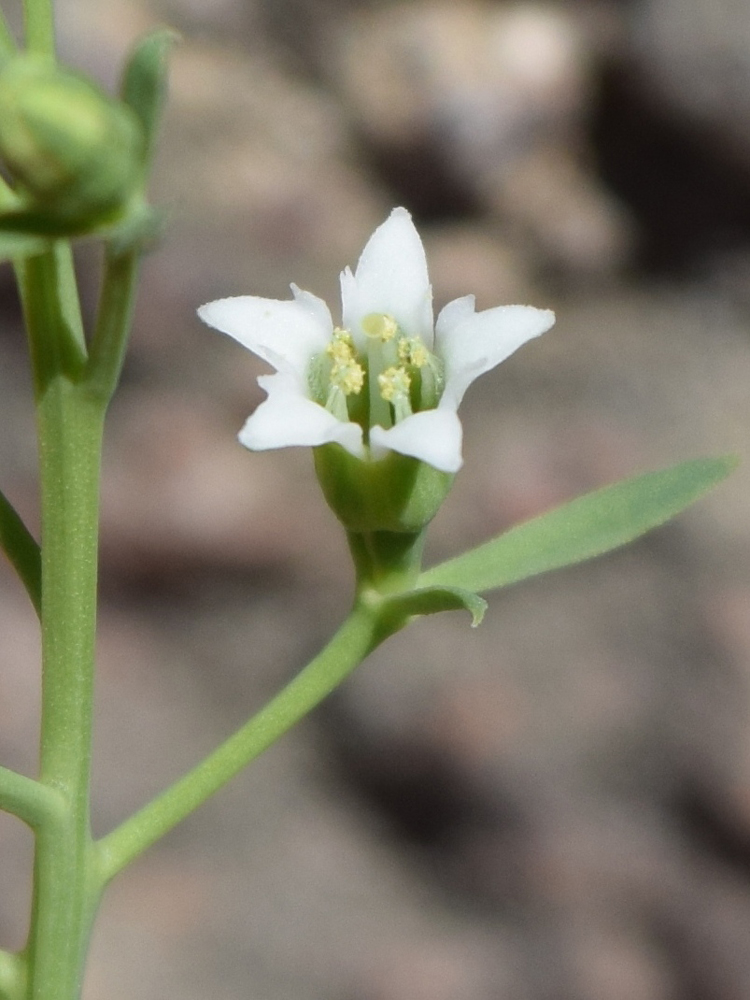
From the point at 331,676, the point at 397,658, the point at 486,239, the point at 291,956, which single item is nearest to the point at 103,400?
the point at 331,676

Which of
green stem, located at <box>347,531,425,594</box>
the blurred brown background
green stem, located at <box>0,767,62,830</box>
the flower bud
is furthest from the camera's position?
the blurred brown background

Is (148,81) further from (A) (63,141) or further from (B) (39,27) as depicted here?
(B) (39,27)

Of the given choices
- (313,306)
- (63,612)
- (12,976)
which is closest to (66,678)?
(63,612)

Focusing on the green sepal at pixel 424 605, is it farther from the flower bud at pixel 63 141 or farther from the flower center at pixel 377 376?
the flower bud at pixel 63 141

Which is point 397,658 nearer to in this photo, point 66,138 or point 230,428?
point 230,428

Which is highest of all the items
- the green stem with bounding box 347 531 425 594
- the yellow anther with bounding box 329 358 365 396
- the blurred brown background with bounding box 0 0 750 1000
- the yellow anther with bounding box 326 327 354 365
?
the yellow anther with bounding box 326 327 354 365

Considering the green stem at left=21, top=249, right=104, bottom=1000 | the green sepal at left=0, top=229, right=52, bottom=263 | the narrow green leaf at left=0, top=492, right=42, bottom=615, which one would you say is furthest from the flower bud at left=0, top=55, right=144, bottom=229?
the narrow green leaf at left=0, top=492, right=42, bottom=615

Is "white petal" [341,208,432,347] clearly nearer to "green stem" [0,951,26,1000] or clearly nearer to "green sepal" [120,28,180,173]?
"green sepal" [120,28,180,173]
